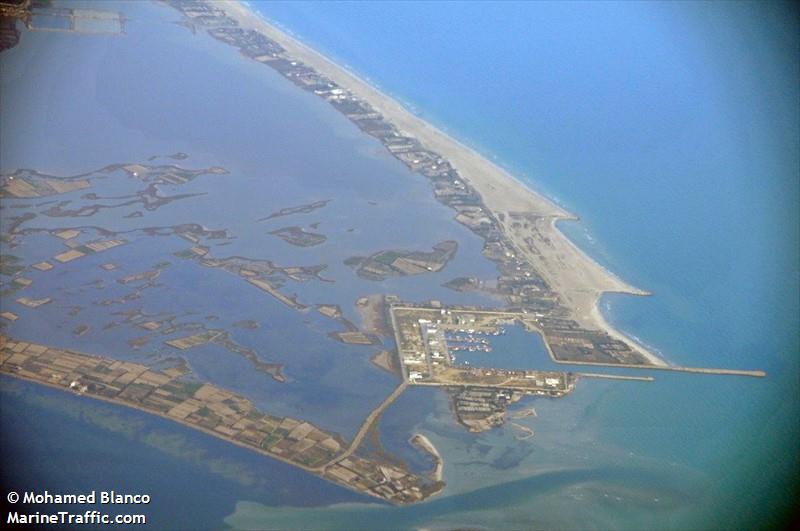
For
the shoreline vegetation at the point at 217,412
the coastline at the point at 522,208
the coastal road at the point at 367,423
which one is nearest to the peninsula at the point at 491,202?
the coastline at the point at 522,208

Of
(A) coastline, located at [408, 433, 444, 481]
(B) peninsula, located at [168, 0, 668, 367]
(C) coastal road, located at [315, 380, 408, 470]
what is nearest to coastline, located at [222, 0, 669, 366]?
(B) peninsula, located at [168, 0, 668, 367]

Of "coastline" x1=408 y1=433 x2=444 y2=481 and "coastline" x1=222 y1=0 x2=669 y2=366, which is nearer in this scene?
"coastline" x1=408 y1=433 x2=444 y2=481

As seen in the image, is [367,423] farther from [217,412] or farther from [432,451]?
[217,412]

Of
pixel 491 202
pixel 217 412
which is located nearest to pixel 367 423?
pixel 217 412

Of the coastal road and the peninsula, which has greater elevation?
the peninsula

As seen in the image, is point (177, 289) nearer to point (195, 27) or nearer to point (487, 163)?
point (487, 163)

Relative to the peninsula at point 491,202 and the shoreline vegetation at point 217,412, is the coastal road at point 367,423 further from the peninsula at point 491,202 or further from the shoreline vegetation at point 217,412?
the peninsula at point 491,202

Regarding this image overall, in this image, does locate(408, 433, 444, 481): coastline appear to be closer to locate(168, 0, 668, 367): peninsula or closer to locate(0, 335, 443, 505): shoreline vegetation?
locate(0, 335, 443, 505): shoreline vegetation

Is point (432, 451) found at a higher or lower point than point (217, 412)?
higher
